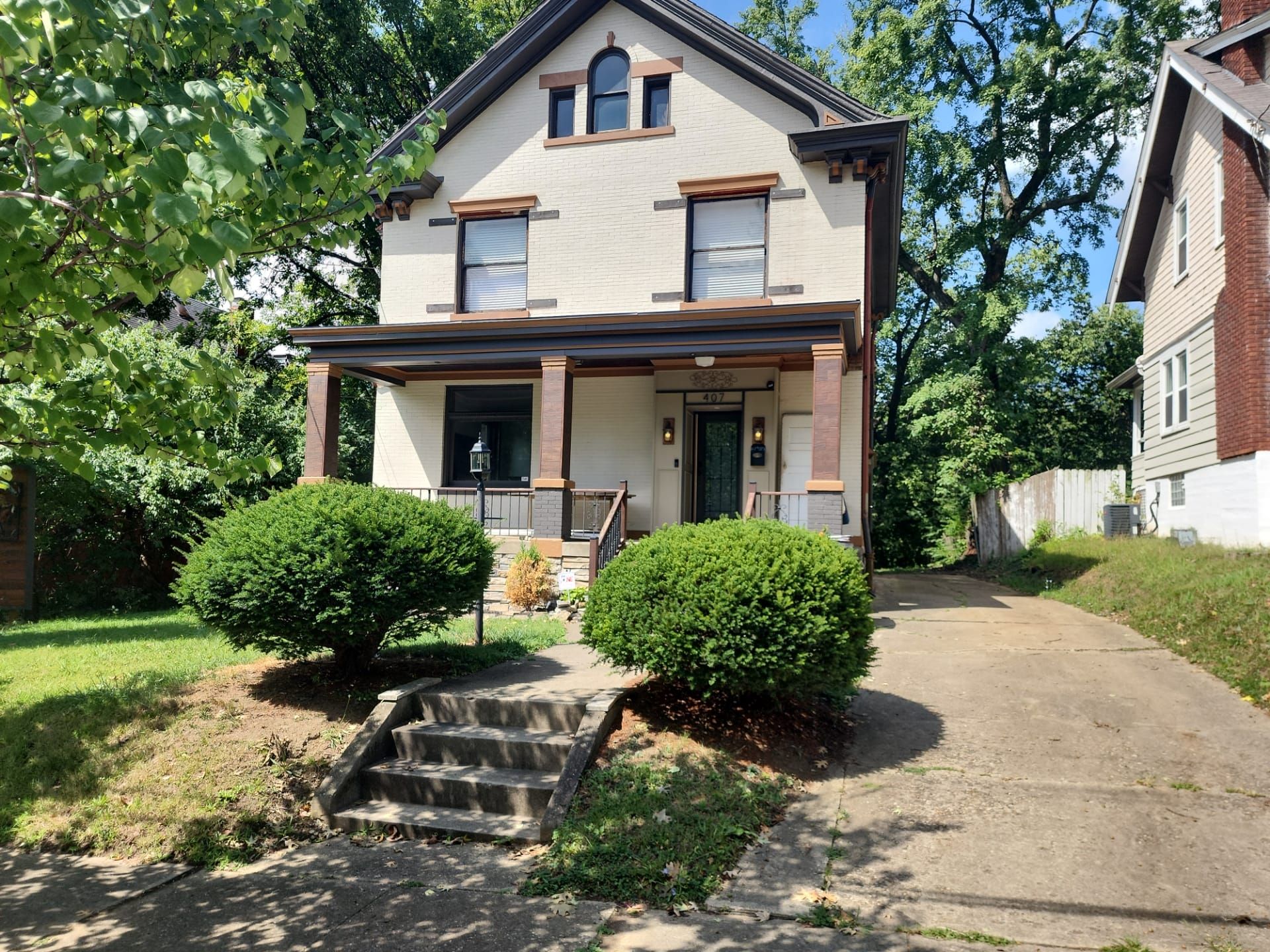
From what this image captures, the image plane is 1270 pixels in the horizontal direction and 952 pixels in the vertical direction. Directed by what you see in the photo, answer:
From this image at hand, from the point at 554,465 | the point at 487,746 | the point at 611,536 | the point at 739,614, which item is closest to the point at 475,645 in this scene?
the point at 487,746

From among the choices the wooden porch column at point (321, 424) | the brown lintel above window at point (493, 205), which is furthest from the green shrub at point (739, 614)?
the brown lintel above window at point (493, 205)

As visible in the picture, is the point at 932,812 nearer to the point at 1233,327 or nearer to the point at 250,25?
the point at 250,25

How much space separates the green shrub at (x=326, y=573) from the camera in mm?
6230

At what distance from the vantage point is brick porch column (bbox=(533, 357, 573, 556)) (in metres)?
12.9

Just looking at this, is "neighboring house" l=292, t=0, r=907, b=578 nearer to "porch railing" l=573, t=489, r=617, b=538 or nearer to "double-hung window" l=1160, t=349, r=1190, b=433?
"porch railing" l=573, t=489, r=617, b=538

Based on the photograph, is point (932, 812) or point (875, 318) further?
point (875, 318)

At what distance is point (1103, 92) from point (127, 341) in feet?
80.3

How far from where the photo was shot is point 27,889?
4.57 metres

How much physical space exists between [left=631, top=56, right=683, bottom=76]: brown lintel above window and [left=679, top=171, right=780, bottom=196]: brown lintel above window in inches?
81.5

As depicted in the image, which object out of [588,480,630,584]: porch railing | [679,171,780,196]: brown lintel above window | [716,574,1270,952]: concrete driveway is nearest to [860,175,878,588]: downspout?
[679,171,780,196]: brown lintel above window

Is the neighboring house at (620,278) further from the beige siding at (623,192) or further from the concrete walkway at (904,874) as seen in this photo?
the concrete walkway at (904,874)

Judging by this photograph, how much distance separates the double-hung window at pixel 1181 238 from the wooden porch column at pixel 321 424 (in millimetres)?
15935

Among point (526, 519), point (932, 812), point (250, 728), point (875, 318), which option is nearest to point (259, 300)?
point (526, 519)

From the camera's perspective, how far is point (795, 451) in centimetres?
1420
